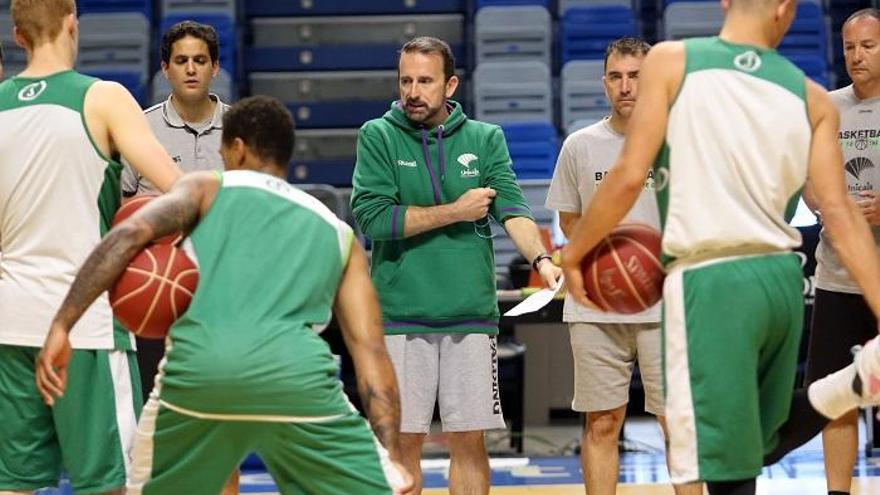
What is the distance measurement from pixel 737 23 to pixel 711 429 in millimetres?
1178

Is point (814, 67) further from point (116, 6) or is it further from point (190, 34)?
point (190, 34)

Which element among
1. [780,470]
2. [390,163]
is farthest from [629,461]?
[390,163]

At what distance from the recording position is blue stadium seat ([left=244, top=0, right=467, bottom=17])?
1389 cm

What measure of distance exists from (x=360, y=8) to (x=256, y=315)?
1032 cm

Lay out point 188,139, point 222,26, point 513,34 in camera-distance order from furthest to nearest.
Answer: point 513,34
point 222,26
point 188,139

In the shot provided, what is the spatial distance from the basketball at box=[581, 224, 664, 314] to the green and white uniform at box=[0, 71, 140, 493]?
59.8 inches

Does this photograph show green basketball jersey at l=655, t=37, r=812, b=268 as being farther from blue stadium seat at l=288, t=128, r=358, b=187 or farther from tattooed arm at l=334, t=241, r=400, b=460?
blue stadium seat at l=288, t=128, r=358, b=187

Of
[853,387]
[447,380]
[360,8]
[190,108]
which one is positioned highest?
[360,8]

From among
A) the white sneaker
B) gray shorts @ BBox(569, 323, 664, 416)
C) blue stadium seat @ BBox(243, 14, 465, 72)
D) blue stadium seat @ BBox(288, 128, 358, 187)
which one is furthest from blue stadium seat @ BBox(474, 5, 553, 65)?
the white sneaker

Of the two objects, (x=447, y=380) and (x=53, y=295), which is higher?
(x=53, y=295)

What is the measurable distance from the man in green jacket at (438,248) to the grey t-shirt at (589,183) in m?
0.31

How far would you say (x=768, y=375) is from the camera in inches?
171

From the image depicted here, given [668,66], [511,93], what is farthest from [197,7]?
[668,66]

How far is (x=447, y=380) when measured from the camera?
6117 mm
